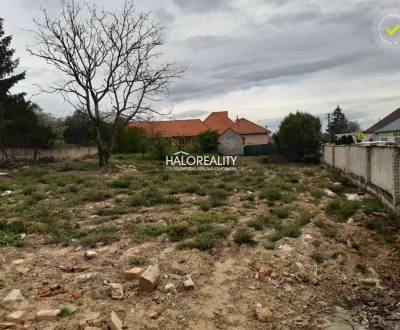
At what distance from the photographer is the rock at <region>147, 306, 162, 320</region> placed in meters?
3.04

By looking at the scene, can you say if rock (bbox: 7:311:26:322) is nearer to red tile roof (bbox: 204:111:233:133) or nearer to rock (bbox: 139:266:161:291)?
rock (bbox: 139:266:161:291)

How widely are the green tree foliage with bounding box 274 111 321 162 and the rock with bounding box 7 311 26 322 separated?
2112 centimetres

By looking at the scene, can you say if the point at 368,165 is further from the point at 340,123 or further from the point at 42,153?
the point at 340,123

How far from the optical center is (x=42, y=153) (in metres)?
20.3

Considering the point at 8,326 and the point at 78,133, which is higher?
the point at 78,133

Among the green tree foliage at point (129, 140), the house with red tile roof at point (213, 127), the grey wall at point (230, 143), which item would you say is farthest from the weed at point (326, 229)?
the house with red tile roof at point (213, 127)

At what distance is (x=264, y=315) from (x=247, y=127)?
3581cm

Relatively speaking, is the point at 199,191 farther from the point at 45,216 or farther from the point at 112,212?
the point at 45,216

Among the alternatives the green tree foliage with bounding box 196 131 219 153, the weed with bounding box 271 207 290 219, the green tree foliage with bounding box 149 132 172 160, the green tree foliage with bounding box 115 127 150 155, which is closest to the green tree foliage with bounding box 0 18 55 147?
the green tree foliage with bounding box 149 132 172 160

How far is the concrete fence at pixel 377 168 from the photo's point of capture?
648 cm

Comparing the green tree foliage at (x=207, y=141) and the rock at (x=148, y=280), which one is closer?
the rock at (x=148, y=280)

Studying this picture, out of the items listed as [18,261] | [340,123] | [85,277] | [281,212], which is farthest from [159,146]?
[340,123]

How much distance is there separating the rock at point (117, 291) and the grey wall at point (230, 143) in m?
26.9

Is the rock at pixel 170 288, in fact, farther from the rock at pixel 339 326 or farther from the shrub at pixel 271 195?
the shrub at pixel 271 195
